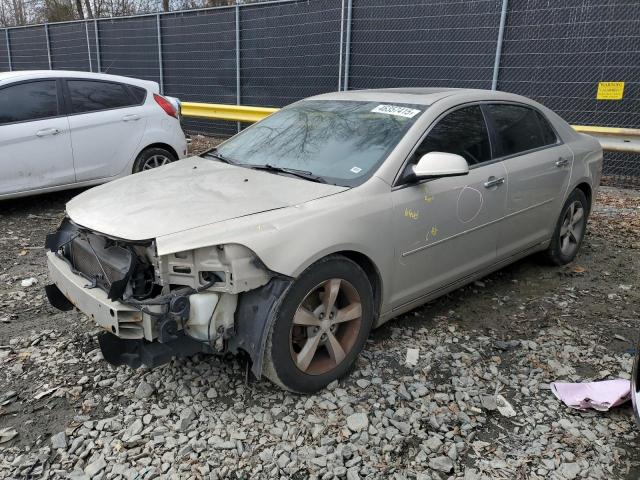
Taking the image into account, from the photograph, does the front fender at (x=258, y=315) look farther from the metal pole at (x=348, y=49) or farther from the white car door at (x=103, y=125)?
the metal pole at (x=348, y=49)

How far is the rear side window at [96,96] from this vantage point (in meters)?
6.56

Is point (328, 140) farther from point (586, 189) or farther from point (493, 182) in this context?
point (586, 189)

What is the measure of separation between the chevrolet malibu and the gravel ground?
0.26m

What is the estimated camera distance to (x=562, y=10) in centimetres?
824

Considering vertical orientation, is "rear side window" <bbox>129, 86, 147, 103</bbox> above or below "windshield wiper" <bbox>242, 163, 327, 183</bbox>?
above

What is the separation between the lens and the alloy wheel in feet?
16.7

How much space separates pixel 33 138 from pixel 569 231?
5706 millimetres

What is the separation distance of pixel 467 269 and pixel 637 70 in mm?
5939

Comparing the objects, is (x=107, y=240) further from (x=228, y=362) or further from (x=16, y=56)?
(x=16, y=56)

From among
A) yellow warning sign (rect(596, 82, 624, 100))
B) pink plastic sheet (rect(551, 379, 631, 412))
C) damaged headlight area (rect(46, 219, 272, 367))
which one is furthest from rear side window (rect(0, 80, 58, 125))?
yellow warning sign (rect(596, 82, 624, 100))

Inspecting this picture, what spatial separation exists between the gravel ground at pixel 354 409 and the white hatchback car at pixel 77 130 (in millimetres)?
2447

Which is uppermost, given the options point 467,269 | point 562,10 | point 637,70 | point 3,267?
point 562,10

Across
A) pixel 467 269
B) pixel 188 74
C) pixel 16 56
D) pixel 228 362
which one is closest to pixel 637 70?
pixel 467 269

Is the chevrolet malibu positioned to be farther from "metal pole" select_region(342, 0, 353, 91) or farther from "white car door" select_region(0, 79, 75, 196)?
"metal pole" select_region(342, 0, 353, 91)
